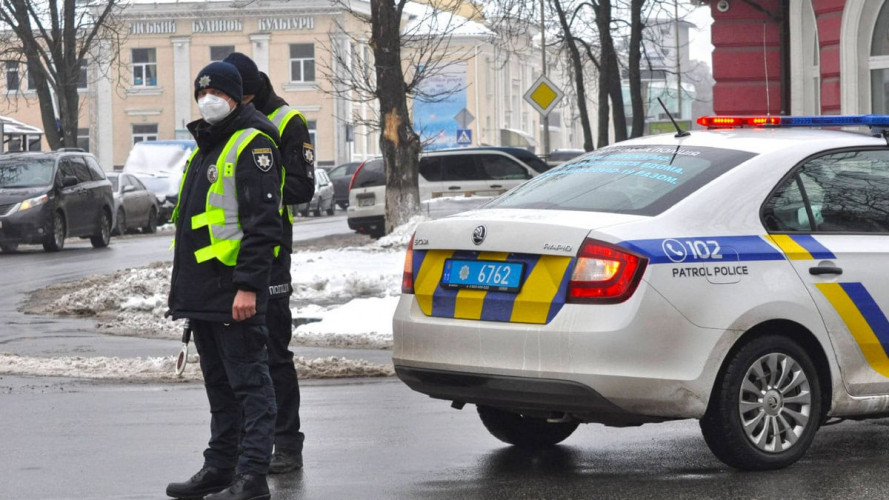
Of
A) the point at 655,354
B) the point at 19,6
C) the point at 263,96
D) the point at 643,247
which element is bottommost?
the point at 655,354

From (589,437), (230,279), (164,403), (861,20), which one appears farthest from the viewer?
(861,20)

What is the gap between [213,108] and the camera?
580 centimetres

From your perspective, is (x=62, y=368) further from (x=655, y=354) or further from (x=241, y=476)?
(x=655, y=354)

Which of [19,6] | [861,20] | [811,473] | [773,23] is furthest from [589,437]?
[19,6]

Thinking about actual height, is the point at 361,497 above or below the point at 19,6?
below

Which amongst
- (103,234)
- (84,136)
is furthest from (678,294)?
(84,136)

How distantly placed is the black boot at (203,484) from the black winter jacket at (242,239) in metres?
0.62

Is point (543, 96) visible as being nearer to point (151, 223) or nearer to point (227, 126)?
point (151, 223)

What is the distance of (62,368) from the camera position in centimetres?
1035

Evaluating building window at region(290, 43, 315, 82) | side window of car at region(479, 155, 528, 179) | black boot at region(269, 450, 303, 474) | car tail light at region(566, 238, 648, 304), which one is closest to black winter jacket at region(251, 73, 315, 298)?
black boot at region(269, 450, 303, 474)

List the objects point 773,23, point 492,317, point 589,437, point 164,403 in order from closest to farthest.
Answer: point 492,317
point 589,437
point 164,403
point 773,23

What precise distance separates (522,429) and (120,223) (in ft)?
79.7

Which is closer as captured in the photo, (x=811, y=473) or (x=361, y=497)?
(x=361, y=497)

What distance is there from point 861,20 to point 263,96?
12.3m
